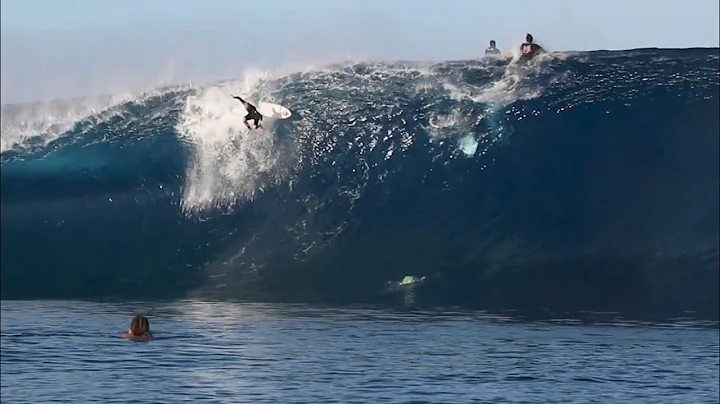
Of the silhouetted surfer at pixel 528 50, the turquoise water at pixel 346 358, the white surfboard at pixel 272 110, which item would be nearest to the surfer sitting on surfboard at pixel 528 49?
the silhouetted surfer at pixel 528 50

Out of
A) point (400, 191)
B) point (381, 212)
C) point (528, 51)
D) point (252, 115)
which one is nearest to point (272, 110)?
point (252, 115)

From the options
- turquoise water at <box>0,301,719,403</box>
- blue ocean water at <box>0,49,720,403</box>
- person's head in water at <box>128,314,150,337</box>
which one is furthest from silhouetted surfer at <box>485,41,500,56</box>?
person's head in water at <box>128,314,150,337</box>

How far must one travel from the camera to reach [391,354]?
19406 millimetres

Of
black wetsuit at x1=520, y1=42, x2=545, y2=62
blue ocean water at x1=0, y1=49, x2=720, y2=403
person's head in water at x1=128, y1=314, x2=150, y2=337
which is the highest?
black wetsuit at x1=520, y1=42, x2=545, y2=62

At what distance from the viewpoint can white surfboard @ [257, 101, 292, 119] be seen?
3026cm

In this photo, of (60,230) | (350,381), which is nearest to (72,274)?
(60,230)

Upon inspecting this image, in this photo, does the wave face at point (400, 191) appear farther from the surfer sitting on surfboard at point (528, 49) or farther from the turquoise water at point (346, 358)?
the turquoise water at point (346, 358)

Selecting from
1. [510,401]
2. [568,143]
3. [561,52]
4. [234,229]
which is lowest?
[510,401]

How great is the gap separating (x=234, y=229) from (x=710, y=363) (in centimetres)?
1223

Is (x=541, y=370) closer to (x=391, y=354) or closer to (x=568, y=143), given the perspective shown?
(x=391, y=354)

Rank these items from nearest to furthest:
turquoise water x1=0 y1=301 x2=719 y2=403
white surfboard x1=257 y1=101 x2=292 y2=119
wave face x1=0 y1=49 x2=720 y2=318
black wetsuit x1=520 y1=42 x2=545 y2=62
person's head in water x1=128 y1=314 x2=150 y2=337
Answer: turquoise water x1=0 y1=301 x2=719 y2=403
person's head in water x1=128 y1=314 x2=150 y2=337
wave face x1=0 y1=49 x2=720 y2=318
white surfboard x1=257 y1=101 x2=292 y2=119
black wetsuit x1=520 y1=42 x2=545 y2=62

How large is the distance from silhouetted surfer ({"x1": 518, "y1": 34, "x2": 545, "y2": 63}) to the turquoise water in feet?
29.4

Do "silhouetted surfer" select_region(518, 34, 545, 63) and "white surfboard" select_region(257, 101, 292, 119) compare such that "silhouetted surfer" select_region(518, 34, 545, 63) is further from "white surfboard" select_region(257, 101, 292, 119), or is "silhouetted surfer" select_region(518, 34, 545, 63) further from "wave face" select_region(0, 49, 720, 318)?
"white surfboard" select_region(257, 101, 292, 119)

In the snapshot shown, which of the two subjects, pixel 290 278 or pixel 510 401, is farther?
pixel 290 278
